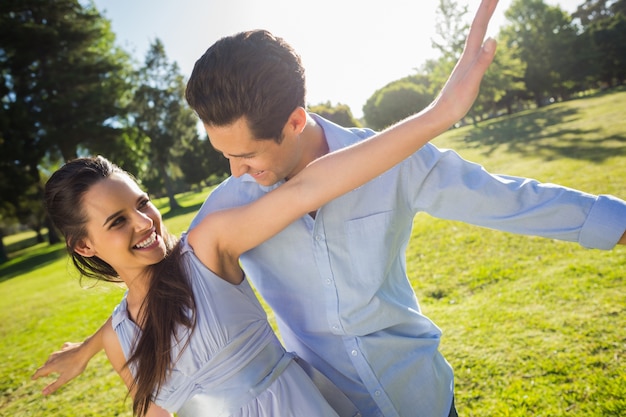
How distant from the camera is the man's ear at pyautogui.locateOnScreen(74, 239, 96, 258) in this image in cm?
213

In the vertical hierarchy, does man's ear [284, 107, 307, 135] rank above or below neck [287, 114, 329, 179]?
above

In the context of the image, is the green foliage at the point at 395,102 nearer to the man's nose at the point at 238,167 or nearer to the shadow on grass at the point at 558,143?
the shadow on grass at the point at 558,143

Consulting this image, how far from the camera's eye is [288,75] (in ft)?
6.59

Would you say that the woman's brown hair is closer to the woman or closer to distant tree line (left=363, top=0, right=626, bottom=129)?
the woman

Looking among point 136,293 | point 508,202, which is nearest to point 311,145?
point 508,202

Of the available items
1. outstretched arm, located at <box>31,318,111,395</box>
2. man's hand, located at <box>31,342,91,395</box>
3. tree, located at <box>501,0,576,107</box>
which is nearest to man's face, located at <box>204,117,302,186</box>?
outstretched arm, located at <box>31,318,111,395</box>

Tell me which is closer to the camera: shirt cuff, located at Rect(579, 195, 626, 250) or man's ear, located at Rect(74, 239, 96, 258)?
shirt cuff, located at Rect(579, 195, 626, 250)

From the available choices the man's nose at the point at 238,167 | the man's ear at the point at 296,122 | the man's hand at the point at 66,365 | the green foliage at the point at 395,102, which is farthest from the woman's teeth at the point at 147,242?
the green foliage at the point at 395,102

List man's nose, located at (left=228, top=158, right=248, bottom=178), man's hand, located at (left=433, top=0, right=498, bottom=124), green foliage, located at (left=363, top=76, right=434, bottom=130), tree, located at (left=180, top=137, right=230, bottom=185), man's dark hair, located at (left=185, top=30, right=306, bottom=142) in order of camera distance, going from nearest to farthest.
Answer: man's hand, located at (left=433, top=0, right=498, bottom=124), man's dark hair, located at (left=185, top=30, right=306, bottom=142), man's nose, located at (left=228, top=158, right=248, bottom=178), green foliage, located at (left=363, top=76, right=434, bottom=130), tree, located at (left=180, top=137, right=230, bottom=185)

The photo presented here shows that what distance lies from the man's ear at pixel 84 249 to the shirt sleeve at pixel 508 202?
1738mm

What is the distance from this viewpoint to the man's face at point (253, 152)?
197 cm

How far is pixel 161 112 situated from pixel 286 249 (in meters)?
35.1

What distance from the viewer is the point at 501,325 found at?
4570 mm

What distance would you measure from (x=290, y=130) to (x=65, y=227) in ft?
4.32
